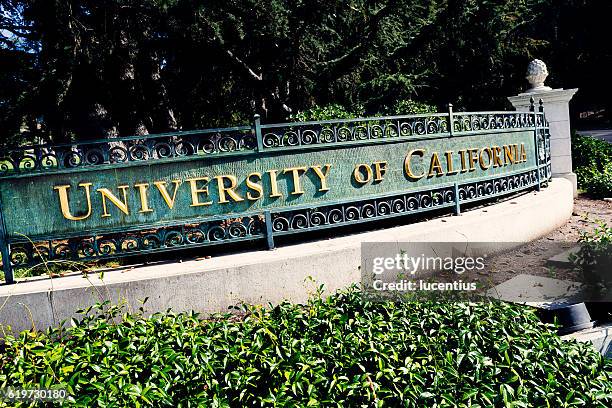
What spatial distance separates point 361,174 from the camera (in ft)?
17.6

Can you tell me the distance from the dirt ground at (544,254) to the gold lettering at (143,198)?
322 cm

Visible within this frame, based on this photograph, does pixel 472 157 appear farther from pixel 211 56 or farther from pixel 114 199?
pixel 211 56

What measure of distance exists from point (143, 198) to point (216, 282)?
102 cm

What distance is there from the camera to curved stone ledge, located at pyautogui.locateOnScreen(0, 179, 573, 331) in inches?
160

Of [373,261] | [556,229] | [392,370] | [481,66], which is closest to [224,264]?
[373,261]

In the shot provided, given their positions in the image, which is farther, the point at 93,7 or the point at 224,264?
the point at 93,7

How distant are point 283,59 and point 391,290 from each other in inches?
376

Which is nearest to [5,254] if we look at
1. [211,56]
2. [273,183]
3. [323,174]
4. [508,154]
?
[273,183]

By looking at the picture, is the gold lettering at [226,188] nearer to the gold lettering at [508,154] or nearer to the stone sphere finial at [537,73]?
the gold lettering at [508,154]

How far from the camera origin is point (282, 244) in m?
5.24

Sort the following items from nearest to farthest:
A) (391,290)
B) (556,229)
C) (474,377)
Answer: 1. (474,377)
2. (391,290)
3. (556,229)

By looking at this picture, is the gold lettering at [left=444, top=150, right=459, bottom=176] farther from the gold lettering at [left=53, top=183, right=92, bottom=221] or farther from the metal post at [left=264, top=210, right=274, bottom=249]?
the gold lettering at [left=53, top=183, right=92, bottom=221]

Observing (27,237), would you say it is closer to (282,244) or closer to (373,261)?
(282,244)

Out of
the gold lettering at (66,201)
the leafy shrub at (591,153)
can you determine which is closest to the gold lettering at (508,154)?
the gold lettering at (66,201)
